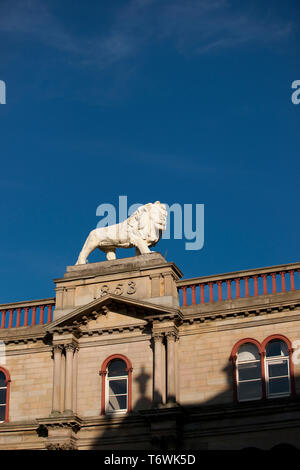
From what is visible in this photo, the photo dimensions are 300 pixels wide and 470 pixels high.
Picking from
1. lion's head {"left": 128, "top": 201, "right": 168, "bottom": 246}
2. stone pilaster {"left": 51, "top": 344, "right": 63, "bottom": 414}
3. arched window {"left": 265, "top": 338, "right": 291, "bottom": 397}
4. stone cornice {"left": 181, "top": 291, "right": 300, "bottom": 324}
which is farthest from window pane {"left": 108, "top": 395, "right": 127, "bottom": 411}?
lion's head {"left": 128, "top": 201, "right": 168, "bottom": 246}

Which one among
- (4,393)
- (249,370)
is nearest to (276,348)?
(249,370)

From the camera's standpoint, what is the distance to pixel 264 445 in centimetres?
3481

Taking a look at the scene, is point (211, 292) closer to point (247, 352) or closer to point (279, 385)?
point (247, 352)

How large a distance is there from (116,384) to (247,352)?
18.6 ft

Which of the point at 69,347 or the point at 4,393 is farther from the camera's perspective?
the point at 4,393

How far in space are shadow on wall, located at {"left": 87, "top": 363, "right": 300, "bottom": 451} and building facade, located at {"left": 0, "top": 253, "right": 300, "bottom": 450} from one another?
0.13 feet

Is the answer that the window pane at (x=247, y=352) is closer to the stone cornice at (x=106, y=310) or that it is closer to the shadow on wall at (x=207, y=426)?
the shadow on wall at (x=207, y=426)

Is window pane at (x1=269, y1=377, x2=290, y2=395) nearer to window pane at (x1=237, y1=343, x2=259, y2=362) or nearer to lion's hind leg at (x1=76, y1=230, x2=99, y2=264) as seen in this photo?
window pane at (x1=237, y1=343, x2=259, y2=362)

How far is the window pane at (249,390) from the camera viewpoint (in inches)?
1425

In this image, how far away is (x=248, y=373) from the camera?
36625 millimetres

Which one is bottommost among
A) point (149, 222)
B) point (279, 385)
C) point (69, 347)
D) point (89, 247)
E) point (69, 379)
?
point (279, 385)

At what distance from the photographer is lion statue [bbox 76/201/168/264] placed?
4053 cm

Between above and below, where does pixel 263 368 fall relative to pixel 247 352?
below

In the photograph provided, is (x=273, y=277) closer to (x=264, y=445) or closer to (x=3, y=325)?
(x=264, y=445)
